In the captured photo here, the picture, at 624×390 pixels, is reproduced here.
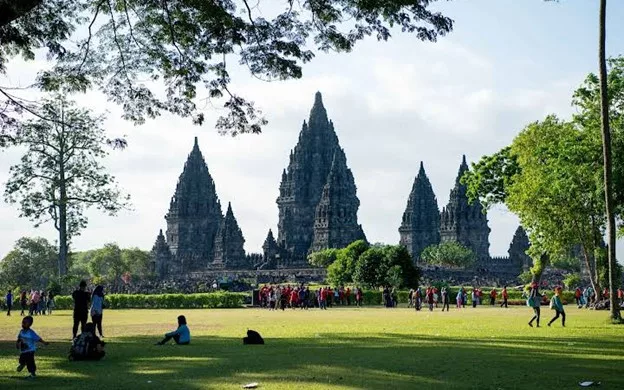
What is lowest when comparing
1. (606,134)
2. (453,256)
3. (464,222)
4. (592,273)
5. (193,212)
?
(592,273)

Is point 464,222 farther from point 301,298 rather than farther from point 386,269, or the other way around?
point 301,298

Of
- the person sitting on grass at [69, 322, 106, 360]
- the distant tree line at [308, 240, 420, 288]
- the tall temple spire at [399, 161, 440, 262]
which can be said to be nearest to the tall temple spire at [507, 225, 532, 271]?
the tall temple spire at [399, 161, 440, 262]

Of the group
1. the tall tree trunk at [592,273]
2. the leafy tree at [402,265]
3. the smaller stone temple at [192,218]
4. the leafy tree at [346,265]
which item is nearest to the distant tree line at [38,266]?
the smaller stone temple at [192,218]

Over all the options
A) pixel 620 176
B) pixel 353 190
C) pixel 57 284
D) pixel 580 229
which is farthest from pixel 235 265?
pixel 620 176

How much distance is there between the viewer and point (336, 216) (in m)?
126

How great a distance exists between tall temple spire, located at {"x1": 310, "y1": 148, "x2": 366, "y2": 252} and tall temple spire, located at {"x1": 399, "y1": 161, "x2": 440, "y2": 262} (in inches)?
825

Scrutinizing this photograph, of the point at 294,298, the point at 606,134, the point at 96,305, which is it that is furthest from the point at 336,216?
the point at 96,305

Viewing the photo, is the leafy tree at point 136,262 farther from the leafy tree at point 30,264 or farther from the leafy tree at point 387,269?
the leafy tree at point 387,269

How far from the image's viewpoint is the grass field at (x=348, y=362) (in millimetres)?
12271

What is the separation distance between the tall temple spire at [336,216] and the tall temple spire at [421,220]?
68.8 feet

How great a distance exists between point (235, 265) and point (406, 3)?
115474 millimetres

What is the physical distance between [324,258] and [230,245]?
82.9 ft

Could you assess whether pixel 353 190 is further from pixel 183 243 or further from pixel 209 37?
pixel 209 37

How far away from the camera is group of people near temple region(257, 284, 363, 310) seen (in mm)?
Answer: 46469
